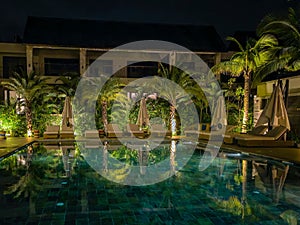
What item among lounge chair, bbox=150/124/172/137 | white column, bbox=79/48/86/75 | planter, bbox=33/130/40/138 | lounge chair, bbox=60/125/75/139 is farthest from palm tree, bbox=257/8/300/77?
white column, bbox=79/48/86/75

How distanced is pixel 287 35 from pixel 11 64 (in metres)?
20.9

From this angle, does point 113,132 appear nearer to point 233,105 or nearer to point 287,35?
point 233,105

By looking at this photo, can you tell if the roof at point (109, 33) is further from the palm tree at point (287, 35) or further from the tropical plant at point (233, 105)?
the palm tree at point (287, 35)

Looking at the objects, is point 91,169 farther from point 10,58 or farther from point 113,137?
point 10,58

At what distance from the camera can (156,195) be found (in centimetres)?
647

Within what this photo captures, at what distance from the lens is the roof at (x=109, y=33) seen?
2291cm

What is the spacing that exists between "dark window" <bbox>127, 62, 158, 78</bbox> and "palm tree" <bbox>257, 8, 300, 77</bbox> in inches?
535

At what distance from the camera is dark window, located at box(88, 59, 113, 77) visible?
24.5 metres

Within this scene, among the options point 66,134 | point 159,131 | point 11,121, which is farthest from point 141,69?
point 11,121

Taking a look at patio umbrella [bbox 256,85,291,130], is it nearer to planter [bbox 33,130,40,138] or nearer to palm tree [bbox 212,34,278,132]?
palm tree [bbox 212,34,278,132]

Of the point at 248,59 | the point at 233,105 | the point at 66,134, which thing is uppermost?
the point at 248,59

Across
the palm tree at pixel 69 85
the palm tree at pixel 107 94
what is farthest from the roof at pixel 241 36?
the palm tree at pixel 69 85

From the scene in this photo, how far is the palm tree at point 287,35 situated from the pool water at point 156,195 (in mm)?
4364

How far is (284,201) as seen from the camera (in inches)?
234
